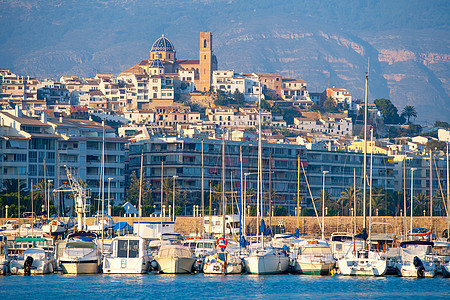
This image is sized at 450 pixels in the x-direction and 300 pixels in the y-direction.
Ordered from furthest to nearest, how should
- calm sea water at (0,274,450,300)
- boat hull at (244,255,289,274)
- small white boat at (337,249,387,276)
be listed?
1. boat hull at (244,255,289,274)
2. small white boat at (337,249,387,276)
3. calm sea water at (0,274,450,300)

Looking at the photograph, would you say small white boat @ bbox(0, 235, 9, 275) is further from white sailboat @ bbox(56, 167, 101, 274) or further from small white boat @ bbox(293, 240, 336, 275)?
small white boat @ bbox(293, 240, 336, 275)

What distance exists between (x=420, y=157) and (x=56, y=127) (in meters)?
65.4

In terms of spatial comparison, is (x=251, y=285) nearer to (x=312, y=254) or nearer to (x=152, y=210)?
(x=312, y=254)

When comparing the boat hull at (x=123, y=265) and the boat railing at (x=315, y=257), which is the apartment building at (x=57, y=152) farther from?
the boat hull at (x=123, y=265)

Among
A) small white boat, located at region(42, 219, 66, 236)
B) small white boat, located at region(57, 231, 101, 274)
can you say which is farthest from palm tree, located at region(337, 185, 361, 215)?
small white boat, located at region(57, 231, 101, 274)

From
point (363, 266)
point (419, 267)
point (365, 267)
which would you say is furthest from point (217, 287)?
point (419, 267)

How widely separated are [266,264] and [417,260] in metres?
9.89

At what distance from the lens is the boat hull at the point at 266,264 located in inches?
2416

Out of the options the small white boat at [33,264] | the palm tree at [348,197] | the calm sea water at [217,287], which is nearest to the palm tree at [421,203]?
the palm tree at [348,197]

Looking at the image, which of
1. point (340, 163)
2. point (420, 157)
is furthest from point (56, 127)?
point (420, 157)

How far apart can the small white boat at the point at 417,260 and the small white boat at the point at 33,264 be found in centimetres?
2277

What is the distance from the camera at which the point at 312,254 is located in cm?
6419

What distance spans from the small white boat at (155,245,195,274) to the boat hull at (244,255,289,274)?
12.2 ft

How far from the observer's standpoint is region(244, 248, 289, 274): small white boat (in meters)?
61.4
